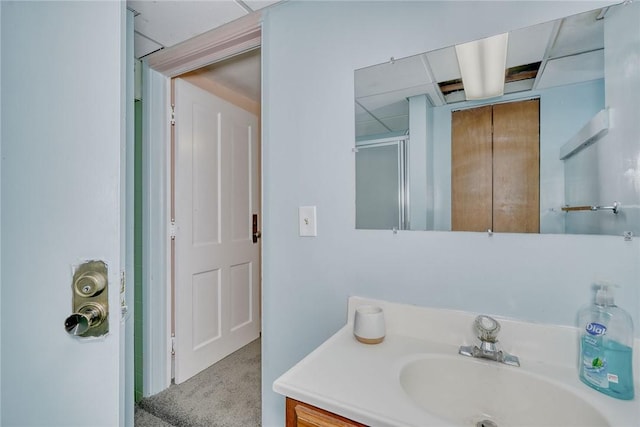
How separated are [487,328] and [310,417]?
526 millimetres

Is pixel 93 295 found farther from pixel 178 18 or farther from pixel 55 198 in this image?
pixel 178 18

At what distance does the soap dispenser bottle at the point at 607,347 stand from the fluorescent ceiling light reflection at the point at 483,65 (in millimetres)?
617

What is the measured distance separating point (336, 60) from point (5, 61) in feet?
3.08

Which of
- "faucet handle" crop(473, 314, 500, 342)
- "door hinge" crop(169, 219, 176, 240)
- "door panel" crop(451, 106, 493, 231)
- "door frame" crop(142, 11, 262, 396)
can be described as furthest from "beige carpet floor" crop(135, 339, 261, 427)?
"door panel" crop(451, 106, 493, 231)

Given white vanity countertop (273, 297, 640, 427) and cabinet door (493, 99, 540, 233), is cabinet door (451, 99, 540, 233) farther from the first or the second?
white vanity countertop (273, 297, 640, 427)

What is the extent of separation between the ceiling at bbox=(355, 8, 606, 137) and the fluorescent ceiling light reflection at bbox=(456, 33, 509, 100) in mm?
16

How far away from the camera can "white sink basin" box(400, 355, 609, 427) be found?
2.40ft

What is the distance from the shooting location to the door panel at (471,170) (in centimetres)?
95

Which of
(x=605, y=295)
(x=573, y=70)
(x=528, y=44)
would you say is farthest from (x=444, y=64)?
(x=605, y=295)

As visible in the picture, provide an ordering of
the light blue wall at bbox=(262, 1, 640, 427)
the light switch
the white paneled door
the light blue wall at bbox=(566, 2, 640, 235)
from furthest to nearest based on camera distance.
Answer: the white paneled door, the light switch, the light blue wall at bbox=(262, 1, 640, 427), the light blue wall at bbox=(566, 2, 640, 235)

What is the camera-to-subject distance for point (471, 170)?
0.98 meters

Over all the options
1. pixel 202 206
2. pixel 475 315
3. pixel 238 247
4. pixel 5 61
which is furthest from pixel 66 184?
pixel 238 247

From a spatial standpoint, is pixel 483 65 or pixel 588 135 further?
pixel 483 65

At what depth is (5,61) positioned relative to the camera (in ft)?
2.13
